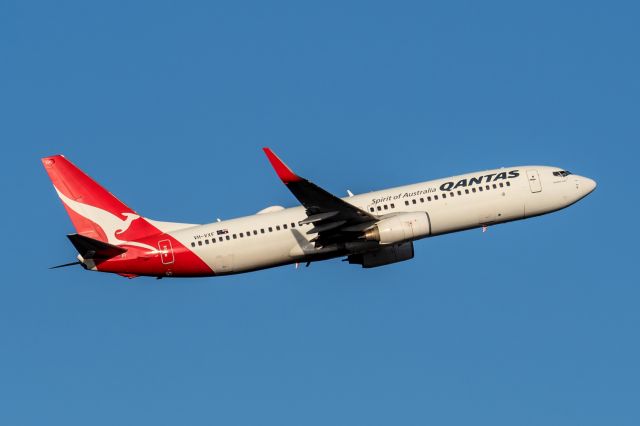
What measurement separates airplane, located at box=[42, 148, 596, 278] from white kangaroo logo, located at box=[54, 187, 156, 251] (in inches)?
2.6

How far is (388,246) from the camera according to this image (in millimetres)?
73000

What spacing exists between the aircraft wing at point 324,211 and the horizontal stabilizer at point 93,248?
1206 cm

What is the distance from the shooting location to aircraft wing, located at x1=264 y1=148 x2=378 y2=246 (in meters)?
66.6

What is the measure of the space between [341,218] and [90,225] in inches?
654

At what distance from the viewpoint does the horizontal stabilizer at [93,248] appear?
69.7 m

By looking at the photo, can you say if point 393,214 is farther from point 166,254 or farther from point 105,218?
point 105,218

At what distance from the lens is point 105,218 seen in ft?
243

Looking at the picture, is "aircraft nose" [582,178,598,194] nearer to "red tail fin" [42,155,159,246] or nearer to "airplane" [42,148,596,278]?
"airplane" [42,148,596,278]

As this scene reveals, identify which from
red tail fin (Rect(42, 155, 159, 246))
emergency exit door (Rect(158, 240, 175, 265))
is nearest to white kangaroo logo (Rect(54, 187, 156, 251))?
red tail fin (Rect(42, 155, 159, 246))

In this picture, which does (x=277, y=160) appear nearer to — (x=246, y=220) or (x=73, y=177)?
(x=246, y=220)

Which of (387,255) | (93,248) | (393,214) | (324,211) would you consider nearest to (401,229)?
(393,214)

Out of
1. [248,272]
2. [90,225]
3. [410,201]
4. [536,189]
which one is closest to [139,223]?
[90,225]

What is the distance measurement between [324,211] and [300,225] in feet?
8.42

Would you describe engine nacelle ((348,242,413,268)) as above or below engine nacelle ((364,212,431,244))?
below
